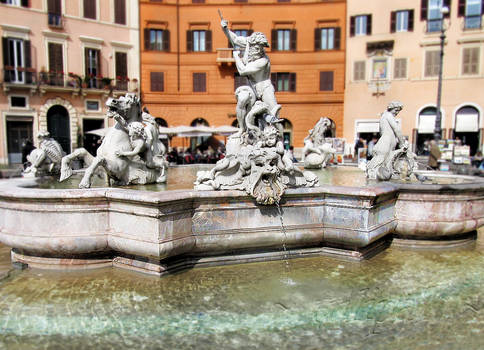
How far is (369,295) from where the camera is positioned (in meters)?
3.72

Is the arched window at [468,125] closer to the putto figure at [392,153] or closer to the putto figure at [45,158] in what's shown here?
the putto figure at [392,153]

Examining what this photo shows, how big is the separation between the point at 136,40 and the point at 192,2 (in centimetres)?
491

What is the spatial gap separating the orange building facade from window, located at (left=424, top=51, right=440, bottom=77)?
17.8ft

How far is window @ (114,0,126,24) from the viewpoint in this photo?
28.0 meters

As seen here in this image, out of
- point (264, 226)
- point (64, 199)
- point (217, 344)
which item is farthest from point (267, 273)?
point (64, 199)

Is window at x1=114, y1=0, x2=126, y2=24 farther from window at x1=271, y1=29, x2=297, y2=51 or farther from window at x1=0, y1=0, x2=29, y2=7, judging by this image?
window at x1=271, y1=29, x2=297, y2=51

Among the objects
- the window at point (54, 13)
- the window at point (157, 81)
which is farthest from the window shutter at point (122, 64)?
the window at point (54, 13)

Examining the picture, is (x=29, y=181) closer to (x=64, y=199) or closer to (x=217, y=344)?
(x=64, y=199)

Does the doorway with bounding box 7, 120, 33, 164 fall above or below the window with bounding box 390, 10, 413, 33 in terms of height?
below

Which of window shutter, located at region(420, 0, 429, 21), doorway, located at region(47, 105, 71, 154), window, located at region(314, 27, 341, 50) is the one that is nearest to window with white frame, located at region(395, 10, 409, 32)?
window shutter, located at region(420, 0, 429, 21)

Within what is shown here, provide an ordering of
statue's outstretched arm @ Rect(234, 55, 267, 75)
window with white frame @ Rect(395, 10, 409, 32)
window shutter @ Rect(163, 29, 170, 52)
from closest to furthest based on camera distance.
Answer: statue's outstretched arm @ Rect(234, 55, 267, 75)
window with white frame @ Rect(395, 10, 409, 32)
window shutter @ Rect(163, 29, 170, 52)

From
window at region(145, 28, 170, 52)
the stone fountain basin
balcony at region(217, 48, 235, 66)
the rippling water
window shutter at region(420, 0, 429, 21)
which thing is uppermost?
window shutter at region(420, 0, 429, 21)

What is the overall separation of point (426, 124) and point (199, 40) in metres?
16.8

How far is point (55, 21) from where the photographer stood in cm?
2564
